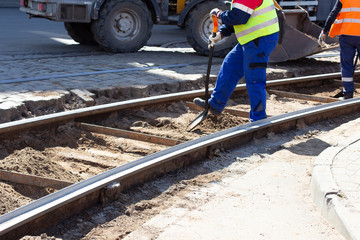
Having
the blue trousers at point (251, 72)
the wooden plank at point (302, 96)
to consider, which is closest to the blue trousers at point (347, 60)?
the wooden plank at point (302, 96)

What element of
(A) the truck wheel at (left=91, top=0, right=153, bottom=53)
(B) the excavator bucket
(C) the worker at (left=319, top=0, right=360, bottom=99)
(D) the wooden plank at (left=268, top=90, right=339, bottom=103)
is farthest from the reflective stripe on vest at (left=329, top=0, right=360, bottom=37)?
(A) the truck wheel at (left=91, top=0, right=153, bottom=53)

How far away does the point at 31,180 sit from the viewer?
4.52m

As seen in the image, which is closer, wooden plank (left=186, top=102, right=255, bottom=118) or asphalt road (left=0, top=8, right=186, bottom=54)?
wooden plank (left=186, top=102, right=255, bottom=118)

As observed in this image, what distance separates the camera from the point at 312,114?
7219 millimetres

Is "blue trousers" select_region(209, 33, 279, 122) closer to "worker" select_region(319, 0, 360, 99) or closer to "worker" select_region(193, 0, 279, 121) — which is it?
"worker" select_region(193, 0, 279, 121)

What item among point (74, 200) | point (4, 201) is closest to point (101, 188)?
point (74, 200)

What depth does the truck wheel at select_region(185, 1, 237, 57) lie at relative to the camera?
1184 cm

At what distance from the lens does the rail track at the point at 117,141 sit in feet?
13.2

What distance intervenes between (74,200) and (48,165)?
3.61 feet

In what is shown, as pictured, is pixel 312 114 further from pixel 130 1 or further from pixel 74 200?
pixel 130 1

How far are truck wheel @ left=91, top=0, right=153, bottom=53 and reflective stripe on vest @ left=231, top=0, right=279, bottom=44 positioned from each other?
5446 mm

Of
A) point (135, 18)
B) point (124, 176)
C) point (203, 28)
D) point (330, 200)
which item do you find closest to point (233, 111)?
point (124, 176)

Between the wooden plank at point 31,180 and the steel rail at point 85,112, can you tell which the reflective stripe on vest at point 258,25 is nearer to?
the steel rail at point 85,112

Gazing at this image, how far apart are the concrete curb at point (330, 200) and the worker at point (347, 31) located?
391 centimetres
